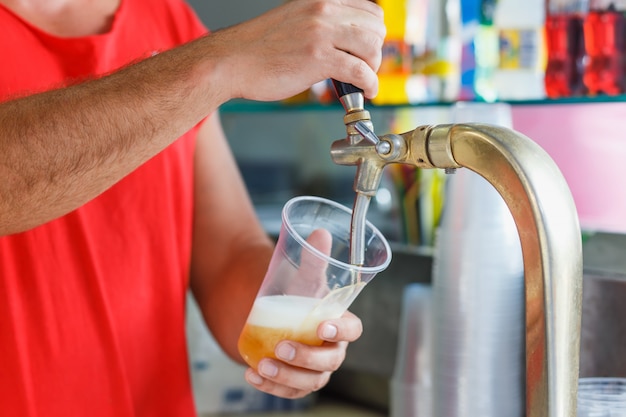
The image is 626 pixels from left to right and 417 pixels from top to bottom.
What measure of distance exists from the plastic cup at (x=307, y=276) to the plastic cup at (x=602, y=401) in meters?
0.27

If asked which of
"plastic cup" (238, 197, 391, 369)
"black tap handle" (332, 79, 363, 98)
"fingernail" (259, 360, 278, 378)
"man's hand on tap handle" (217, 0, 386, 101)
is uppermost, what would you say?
"man's hand on tap handle" (217, 0, 386, 101)

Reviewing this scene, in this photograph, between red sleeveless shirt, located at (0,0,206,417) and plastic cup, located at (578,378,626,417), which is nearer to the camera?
plastic cup, located at (578,378,626,417)

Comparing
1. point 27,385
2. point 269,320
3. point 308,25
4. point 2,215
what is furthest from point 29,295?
point 308,25

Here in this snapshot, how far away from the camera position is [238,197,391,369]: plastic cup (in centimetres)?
77

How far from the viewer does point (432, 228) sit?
1.47 meters

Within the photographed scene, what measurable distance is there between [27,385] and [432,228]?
2.45 feet

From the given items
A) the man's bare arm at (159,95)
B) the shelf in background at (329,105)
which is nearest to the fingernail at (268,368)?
the man's bare arm at (159,95)

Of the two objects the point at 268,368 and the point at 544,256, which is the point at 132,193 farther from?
the point at 544,256

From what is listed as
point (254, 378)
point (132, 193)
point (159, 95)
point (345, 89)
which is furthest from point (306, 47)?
point (132, 193)

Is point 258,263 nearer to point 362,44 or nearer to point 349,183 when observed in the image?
point 362,44

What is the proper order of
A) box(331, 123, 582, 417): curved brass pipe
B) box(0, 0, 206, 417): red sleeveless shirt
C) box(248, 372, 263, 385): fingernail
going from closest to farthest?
1. box(331, 123, 582, 417): curved brass pipe
2. box(248, 372, 263, 385): fingernail
3. box(0, 0, 206, 417): red sleeveless shirt

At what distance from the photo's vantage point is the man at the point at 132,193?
0.79 meters

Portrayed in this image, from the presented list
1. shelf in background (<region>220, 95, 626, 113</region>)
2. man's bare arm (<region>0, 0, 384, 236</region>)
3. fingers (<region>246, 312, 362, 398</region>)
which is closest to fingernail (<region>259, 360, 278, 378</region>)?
fingers (<region>246, 312, 362, 398</region>)

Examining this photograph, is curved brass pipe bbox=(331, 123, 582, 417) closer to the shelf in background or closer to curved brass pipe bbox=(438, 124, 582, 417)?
curved brass pipe bbox=(438, 124, 582, 417)
